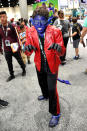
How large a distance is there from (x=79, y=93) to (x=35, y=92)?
3.27 feet

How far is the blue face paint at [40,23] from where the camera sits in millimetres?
1666

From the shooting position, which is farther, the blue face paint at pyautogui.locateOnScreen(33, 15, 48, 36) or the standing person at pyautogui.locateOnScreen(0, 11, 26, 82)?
the standing person at pyautogui.locateOnScreen(0, 11, 26, 82)

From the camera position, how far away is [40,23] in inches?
65.9

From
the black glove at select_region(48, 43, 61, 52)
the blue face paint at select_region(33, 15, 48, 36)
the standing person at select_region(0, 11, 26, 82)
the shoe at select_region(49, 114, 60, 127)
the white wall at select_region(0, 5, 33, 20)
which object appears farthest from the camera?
the white wall at select_region(0, 5, 33, 20)

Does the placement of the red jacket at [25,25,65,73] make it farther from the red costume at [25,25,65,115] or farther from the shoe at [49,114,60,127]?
the shoe at [49,114,60,127]

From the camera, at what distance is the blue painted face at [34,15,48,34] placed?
1.67 metres

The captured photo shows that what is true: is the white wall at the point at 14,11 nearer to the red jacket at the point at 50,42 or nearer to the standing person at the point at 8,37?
the standing person at the point at 8,37

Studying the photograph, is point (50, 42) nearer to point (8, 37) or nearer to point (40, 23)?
point (40, 23)

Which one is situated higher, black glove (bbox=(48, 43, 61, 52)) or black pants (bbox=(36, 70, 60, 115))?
black glove (bbox=(48, 43, 61, 52))

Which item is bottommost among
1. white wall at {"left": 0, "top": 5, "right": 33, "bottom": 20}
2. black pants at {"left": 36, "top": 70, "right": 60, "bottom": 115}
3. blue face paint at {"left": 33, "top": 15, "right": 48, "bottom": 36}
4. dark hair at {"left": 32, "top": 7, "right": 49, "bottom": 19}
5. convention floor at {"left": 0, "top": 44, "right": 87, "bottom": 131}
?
convention floor at {"left": 0, "top": 44, "right": 87, "bottom": 131}

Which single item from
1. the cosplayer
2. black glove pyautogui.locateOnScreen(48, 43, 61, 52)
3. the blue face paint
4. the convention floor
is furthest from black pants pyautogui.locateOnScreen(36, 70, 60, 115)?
the blue face paint

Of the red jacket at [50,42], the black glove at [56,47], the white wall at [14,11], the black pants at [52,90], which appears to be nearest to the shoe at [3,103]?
the black pants at [52,90]

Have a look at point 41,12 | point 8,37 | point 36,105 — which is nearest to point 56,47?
point 41,12

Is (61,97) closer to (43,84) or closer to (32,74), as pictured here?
(43,84)
